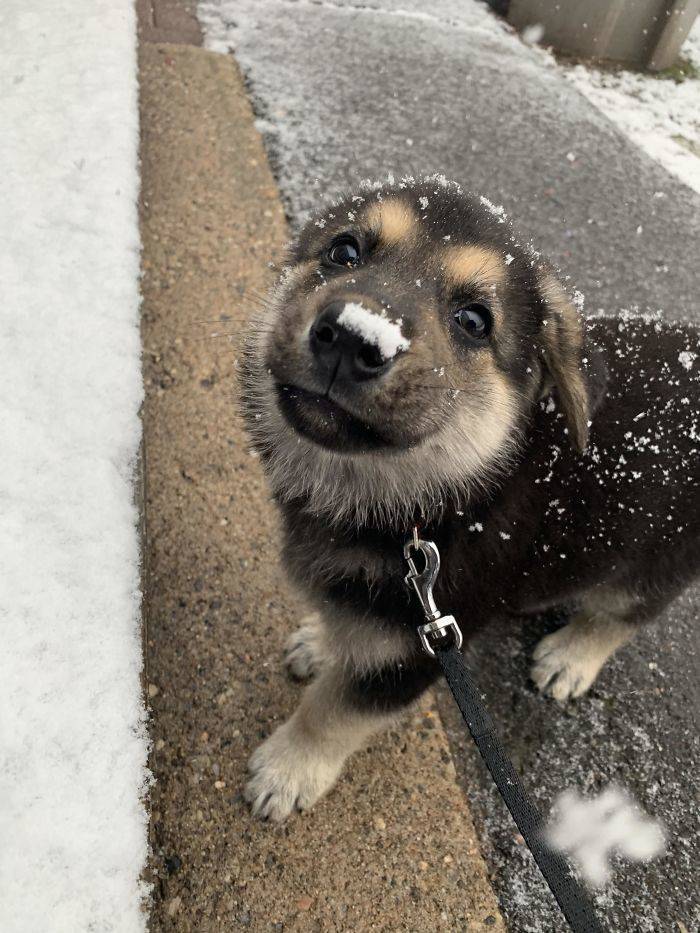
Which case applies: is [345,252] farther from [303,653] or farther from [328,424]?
[303,653]

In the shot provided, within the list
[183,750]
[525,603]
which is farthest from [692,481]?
[183,750]

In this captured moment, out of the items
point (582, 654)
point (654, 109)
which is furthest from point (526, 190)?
point (582, 654)

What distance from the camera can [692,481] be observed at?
7.82ft

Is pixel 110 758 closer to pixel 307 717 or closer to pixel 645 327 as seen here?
pixel 307 717

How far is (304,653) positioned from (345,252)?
1533mm

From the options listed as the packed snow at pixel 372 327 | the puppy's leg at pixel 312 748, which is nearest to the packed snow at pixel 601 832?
the puppy's leg at pixel 312 748

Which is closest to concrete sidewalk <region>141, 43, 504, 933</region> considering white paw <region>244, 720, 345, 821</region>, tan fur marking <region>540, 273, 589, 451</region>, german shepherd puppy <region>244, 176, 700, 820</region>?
white paw <region>244, 720, 345, 821</region>

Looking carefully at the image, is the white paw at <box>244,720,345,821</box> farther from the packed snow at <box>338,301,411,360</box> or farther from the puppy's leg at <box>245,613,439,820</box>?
the packed snow at <box>338,301,411,360</box>

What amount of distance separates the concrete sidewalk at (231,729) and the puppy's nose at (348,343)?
146 centimetres

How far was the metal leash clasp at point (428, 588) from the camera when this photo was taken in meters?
1.84

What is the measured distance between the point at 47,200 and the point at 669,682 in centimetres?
404

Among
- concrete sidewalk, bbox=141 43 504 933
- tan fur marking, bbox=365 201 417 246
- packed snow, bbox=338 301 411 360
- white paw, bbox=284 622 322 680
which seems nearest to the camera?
packed snow, bbox=338 301 411 360

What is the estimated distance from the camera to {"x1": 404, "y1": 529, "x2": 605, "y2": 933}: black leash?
1.49m

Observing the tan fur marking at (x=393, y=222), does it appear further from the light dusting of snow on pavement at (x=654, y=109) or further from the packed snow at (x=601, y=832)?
the light dusting of snow on pavement at (x=654, y=109)
